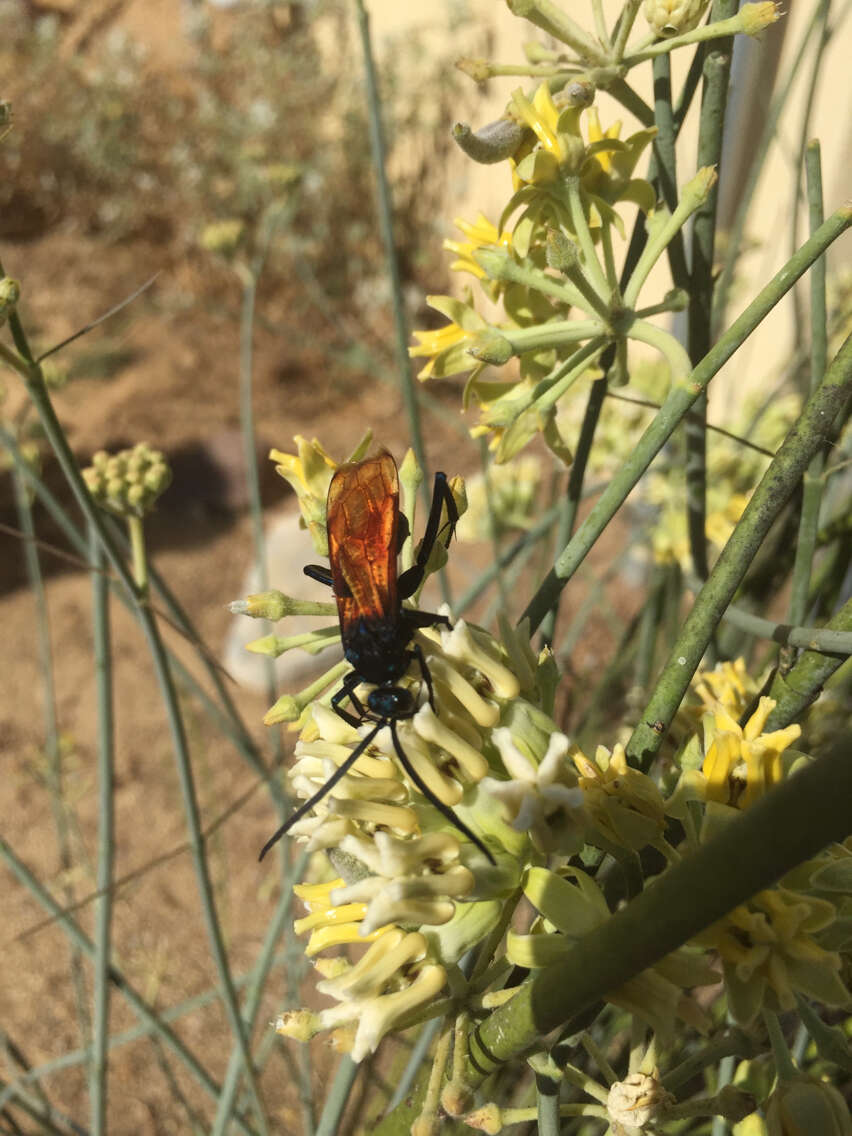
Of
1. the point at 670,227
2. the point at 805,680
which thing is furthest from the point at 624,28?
the point at 805,680

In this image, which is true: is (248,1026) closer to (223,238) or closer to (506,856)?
(506,856)

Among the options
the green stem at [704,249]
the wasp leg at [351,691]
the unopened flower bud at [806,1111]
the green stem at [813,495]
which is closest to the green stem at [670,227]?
the green stem at [704,249]

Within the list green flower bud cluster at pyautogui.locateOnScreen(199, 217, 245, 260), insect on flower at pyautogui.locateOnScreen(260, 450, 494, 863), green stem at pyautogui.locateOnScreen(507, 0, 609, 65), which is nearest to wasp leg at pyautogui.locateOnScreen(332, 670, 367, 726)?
insect on flower at pyautogui.locateOnScreen(260, 450, 494, 863)

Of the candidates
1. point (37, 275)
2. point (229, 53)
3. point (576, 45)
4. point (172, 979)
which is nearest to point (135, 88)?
point (229, 53)

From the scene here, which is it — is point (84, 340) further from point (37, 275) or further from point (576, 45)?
point (576, 45)

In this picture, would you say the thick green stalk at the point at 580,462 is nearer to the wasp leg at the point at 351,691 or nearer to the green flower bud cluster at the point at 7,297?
the wasp leg at the point at 351,691

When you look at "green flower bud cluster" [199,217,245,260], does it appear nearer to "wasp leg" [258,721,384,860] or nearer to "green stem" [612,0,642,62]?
"green stem" [612,0,642,62]
